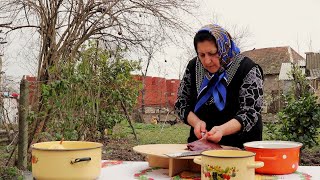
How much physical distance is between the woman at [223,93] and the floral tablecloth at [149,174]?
0.28 metres

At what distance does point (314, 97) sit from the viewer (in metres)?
5.12

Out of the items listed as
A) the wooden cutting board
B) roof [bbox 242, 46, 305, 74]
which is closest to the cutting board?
the wooden cutting board

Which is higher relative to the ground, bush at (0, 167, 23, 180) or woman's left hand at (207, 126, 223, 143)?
woman's left hand at (207, 126, 223, 143)

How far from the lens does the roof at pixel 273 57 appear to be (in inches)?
1002

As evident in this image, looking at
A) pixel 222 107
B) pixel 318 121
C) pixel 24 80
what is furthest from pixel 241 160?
pixel 318 121

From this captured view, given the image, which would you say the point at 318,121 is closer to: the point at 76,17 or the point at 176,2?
the point at 176,2

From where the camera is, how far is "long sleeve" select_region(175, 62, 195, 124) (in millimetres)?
1892

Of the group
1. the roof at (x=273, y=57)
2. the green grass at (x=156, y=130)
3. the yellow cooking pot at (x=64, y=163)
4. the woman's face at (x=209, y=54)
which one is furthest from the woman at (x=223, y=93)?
the roof at (x=273, y=57)

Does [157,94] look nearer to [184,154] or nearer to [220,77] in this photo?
[220,77]

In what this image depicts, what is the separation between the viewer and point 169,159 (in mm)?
1405

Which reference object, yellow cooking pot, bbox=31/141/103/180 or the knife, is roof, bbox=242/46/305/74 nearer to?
the knife

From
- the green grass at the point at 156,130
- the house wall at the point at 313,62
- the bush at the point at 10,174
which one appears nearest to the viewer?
the bush at the point at 10,174

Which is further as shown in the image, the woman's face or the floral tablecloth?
the woman's face

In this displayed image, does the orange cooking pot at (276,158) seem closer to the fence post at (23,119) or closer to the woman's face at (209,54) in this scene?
the woman's face at (209,54)
